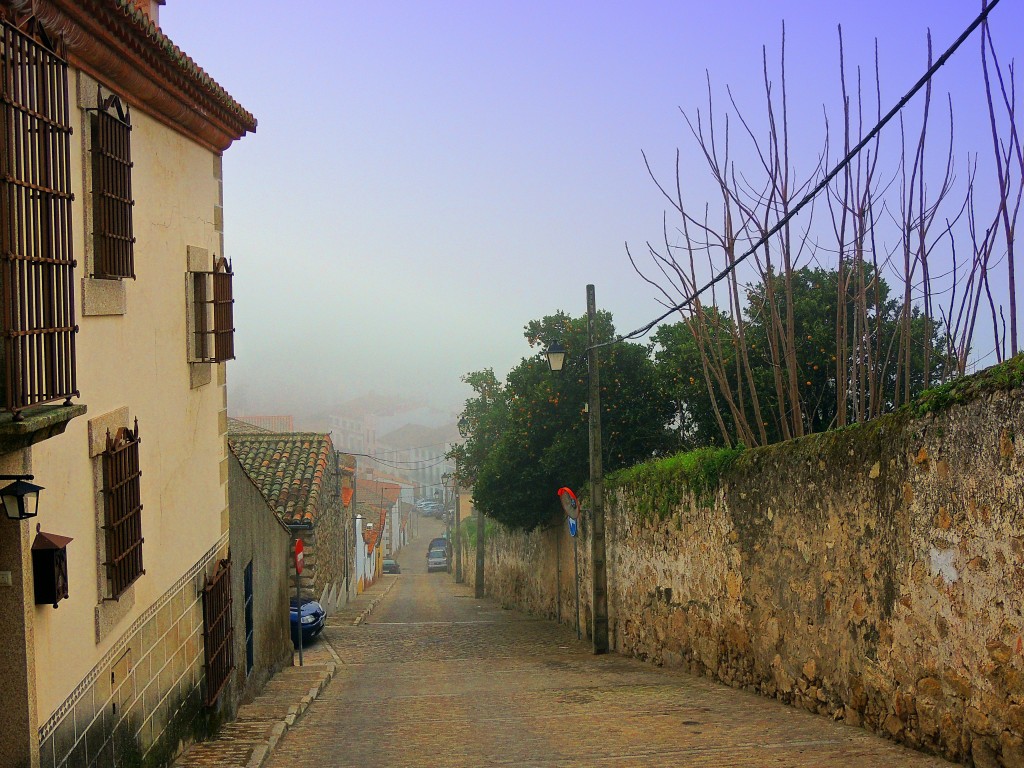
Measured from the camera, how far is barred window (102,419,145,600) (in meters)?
6.96

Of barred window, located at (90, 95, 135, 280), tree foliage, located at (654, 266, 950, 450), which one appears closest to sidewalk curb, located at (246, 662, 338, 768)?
barred window, located at (90, 95, 135, 280)

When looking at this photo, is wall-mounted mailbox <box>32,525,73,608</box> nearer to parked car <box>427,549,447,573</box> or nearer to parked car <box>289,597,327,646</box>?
parked car <box>289,597,327,646</box>

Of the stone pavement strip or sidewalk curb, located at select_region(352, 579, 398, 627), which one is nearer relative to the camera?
the stone pavement strip

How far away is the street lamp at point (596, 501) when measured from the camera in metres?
17.9

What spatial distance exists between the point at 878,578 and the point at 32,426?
20.8 ft

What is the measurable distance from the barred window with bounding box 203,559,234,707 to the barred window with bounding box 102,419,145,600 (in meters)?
2.73

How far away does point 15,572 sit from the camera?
5258 mm

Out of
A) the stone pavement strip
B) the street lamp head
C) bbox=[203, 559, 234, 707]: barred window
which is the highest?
the street lamp head

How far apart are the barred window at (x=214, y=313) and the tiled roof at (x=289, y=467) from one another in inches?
477

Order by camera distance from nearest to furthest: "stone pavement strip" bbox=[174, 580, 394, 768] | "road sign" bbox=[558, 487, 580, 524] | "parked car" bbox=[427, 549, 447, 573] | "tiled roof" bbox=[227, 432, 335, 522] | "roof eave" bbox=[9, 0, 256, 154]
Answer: "roof eave" bbox=[9, 0, 256, 154], "stone pavement strip" bbox=[174, 580, 394, 768], "road sign" bbox=[558, 487, 580, 524], "tiled roof" bbox=[227, 432, 335, 522], "parked car" bbox=[427, 549, 447, 573]

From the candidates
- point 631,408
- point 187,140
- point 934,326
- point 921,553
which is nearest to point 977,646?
point 921,553

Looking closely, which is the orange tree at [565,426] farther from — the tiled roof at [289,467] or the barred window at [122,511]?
the barred window at [122,511]

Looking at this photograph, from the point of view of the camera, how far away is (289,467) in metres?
25.8

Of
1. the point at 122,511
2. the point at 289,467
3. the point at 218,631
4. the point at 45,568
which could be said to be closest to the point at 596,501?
the point at 218,631
